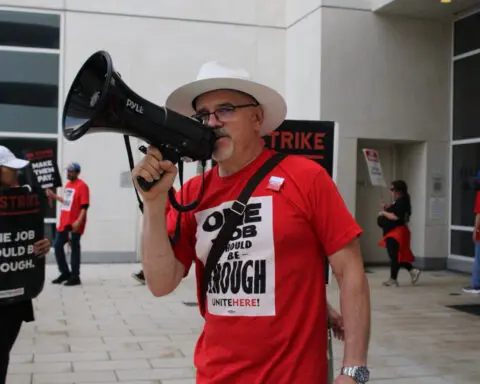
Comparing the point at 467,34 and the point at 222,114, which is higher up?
the point at 467,34

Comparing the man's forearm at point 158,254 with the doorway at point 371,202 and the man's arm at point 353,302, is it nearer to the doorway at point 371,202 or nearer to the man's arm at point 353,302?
the man's arm at point 353,302

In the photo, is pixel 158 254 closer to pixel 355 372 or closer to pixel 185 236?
pixel 185 236

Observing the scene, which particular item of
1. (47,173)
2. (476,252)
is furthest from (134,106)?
(47,173)

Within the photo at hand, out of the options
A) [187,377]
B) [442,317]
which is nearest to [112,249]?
[442,317]

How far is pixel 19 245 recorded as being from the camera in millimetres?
3674

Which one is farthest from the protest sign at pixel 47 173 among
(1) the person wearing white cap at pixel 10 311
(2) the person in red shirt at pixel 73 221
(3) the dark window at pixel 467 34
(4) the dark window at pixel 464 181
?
(3) the dark window at pixel 467 34

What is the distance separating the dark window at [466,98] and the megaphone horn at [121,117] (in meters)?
11.1

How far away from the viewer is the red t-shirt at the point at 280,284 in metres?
2.14

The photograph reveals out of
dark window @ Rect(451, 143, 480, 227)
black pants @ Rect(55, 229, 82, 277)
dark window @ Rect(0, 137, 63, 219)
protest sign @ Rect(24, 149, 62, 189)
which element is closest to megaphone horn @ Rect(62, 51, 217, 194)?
black pants @ Rect(55, 229, 82, 277)

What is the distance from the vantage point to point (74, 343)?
6496 mm

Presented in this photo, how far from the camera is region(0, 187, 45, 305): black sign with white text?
3584 millimetres

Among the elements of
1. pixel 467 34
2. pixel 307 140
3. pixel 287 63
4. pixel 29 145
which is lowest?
pixel 307 140

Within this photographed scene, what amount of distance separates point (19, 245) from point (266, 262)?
202 cm

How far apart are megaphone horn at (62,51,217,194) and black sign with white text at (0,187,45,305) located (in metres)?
1.72
